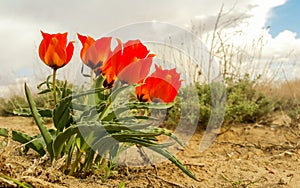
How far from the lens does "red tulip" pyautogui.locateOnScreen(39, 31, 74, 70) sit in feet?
4.80

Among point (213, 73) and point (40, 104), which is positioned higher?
point (213, 73)

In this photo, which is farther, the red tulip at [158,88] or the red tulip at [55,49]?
the red tulip at [158,88]

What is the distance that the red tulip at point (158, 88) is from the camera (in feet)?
A: 5.27

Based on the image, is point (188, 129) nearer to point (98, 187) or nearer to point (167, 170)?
point (167, 170)

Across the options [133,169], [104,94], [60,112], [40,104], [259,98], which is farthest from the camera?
[40,104]

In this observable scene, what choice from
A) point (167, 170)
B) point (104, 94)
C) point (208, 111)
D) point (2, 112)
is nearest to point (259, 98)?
point (208, 111)

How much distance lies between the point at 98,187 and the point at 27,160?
20.4 inches

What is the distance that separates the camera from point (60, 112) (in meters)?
1.45

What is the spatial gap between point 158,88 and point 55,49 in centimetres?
45

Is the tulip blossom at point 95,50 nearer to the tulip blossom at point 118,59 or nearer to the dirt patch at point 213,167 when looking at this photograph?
the tulip blossom at point 118,59

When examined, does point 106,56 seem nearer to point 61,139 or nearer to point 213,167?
point 61,139

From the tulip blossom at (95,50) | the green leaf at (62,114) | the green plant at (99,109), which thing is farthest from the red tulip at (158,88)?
the green leaf at (62,114)

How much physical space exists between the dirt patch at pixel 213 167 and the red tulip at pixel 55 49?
1.15ft

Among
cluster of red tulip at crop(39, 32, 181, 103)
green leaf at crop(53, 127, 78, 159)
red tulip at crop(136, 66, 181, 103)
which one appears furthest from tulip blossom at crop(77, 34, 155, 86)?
green leaf at crop(53, 127, 78, 159)
